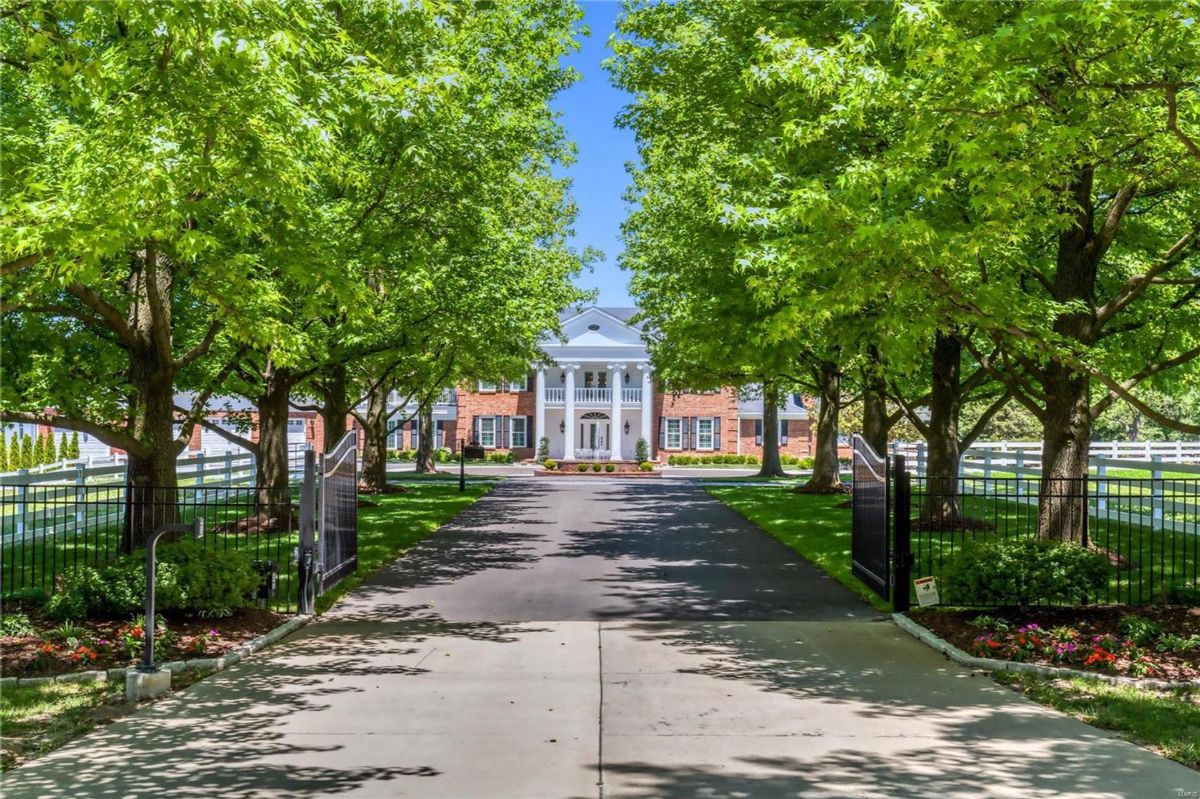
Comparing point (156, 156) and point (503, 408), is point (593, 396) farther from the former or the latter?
point (156, 156)

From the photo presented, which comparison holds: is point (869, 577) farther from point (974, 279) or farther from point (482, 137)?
point (482, 137)

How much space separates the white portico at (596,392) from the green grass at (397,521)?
22098mm

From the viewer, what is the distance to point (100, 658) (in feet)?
29.1

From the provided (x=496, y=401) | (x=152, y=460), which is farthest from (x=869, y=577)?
(x=496, y=401)

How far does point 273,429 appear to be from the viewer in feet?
67.3

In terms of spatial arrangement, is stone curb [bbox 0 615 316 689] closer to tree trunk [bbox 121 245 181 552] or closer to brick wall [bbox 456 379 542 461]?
tree trunk [bbox 121 245 181 552]

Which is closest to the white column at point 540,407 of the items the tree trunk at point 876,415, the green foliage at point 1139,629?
the tree trunk at point 876,415

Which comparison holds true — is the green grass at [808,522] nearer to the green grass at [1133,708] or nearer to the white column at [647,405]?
the green grass at [1133,708]

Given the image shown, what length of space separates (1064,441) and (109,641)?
12166 mm

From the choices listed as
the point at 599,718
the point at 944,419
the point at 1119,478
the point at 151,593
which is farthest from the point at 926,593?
the point at 944,419

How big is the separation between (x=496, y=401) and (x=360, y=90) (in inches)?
1973

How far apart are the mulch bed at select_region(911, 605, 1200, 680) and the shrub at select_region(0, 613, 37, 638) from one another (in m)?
8.88

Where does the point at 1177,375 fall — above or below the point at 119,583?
above

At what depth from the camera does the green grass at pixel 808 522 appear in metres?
14.7
